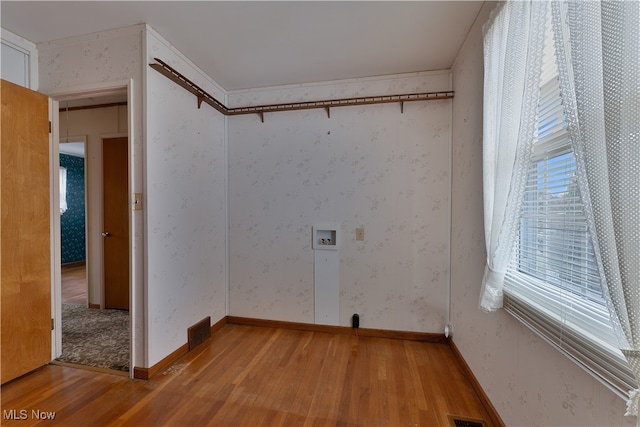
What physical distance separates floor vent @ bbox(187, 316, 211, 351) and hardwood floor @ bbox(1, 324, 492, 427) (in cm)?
7

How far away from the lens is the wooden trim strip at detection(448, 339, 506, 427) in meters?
1.46

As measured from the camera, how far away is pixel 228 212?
113 inches

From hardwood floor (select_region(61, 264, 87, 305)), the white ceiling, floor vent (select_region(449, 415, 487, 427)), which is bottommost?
floor vent (select_region(449, 415, 487, 427))

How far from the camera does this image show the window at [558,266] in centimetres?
80

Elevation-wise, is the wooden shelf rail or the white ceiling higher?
the white ceiling

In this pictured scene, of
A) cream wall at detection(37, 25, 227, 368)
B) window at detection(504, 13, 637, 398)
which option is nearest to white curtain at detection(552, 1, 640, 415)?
window at detection(504, 13, 637, 398)

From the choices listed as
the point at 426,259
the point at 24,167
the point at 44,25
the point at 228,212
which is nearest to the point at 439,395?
the point at 426,259

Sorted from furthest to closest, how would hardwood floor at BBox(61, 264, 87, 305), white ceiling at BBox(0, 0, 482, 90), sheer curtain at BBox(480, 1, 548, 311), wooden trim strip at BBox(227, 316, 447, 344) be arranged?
hardwood floor at BBox(61, 264, 87, 305)
wooden trim strip at BBox(227, 316, 447, 344)
white ceiling at BBox(0, 0, 482, 90)
sheer curtain at BBox(480, 1, 548, 311)

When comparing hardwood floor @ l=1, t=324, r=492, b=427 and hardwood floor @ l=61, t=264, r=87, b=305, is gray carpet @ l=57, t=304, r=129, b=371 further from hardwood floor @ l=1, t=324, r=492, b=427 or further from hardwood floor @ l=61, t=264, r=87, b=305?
hardwood floor @ l=61, t=264, r=87, b=305

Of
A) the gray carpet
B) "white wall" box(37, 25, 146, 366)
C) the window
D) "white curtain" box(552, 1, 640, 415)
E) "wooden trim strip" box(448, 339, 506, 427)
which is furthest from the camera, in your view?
the gray carpet

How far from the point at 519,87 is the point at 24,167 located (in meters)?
3.27

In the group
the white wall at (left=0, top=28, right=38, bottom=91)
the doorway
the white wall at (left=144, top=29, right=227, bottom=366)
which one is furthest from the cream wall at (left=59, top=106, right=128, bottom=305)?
the white wall at (left=144, top=29, right=227, bottom=366)

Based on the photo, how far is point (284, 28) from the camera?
185 cm

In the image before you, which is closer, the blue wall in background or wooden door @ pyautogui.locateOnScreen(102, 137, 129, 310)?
wooden door @ pyautogui.locateOnScreen(102, 137, 129, 310)
